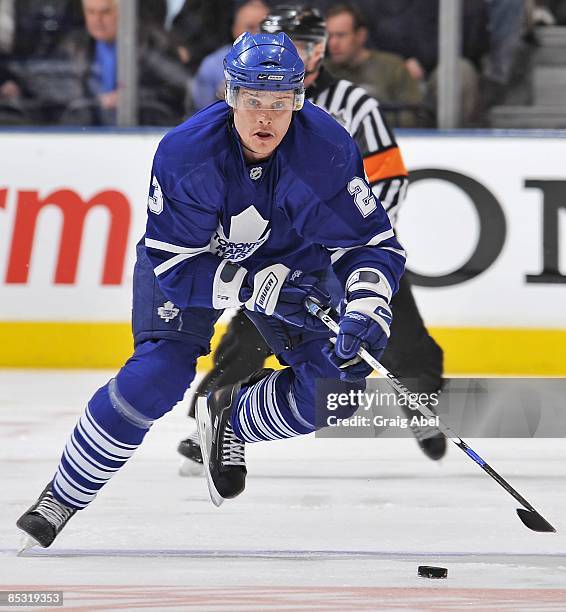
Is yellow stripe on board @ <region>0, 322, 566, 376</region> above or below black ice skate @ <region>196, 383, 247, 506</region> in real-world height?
above

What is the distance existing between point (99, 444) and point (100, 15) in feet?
11.3

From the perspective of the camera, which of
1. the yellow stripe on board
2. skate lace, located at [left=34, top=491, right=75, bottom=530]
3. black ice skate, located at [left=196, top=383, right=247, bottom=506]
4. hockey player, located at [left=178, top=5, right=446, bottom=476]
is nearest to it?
skate lace, located at [left=34, top=491, right=75, bottom=530]

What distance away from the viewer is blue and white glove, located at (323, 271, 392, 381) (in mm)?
2961

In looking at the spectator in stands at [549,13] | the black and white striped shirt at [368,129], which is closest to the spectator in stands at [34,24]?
the spectator in stands at [549,13]

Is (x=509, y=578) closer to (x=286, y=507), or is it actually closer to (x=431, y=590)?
(x=431, y=590)

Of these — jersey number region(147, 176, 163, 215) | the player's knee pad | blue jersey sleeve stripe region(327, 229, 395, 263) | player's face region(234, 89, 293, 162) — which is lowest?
the player's knee pad

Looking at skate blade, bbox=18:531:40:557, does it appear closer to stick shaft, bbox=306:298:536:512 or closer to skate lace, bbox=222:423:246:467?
skate lace, bbox=222:423:246:467

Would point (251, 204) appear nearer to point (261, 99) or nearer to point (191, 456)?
point (261, 99)

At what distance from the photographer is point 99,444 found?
2.96m

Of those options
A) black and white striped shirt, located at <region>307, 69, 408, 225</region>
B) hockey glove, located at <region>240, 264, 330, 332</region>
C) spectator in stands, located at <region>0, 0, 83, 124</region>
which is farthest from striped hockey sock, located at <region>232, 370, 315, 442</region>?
spectator in stands, located at <region>0, 0, 83, 124</region>

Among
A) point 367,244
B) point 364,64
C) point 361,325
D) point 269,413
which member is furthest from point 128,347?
point 361,325

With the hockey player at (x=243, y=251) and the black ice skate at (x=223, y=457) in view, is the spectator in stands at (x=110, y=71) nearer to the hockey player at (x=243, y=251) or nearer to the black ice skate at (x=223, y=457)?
the black ice skate at (x=223, y=457)

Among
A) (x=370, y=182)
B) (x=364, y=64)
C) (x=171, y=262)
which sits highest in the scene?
(x=364, y=64)

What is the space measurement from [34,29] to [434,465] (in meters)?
2.87
